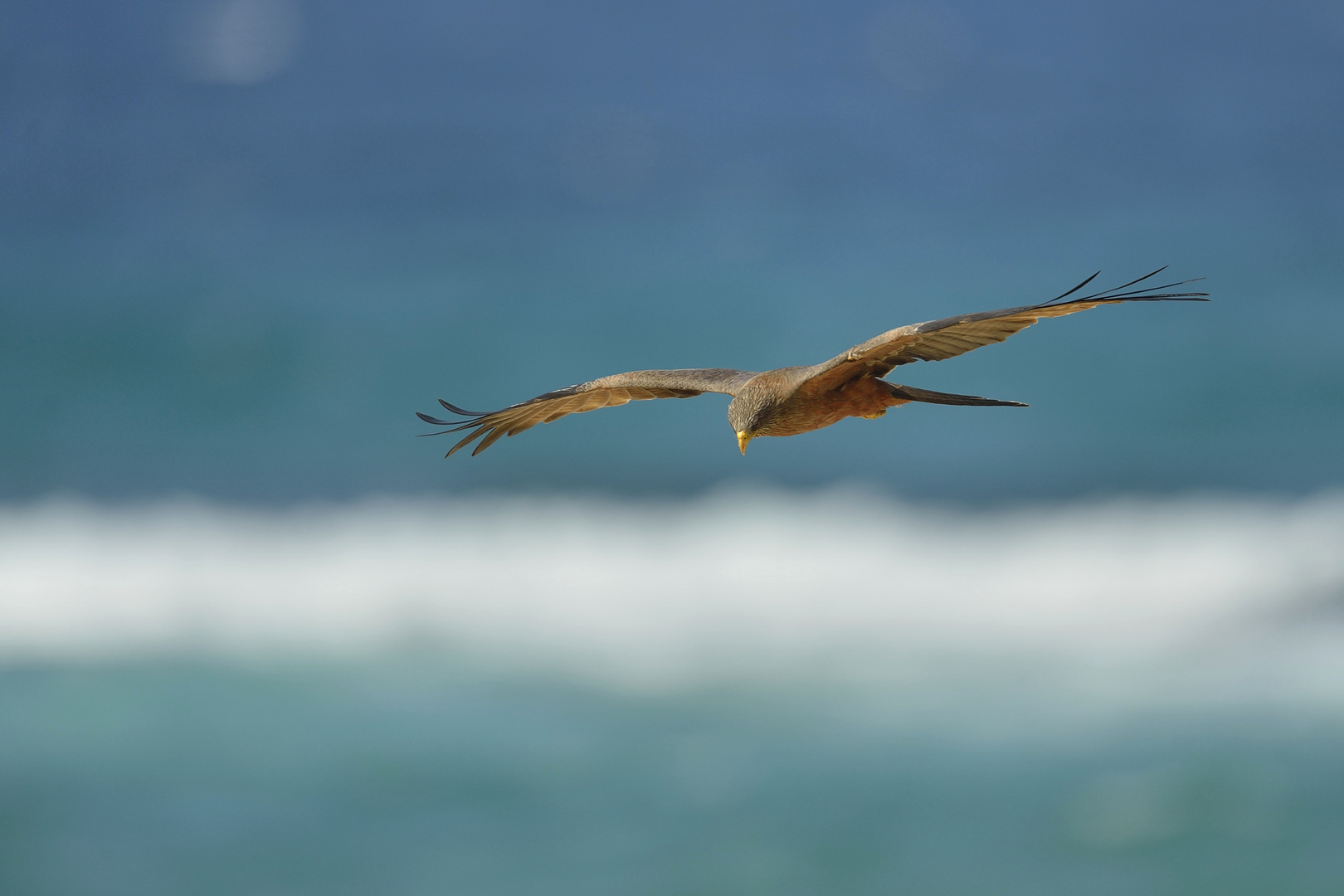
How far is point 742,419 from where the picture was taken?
10336 millimetres

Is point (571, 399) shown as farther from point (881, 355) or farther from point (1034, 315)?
point (1034, 315)

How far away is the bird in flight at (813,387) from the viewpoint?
888 centimetres

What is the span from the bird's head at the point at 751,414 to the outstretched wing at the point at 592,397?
3.54ft

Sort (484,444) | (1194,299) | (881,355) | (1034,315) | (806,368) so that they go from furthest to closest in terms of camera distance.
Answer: (484,444) < (806,368) < (881,355) < (1034,315) < (1194,299)

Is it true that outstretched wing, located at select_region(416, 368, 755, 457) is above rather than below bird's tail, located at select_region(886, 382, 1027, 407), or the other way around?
above

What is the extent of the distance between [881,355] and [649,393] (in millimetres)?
3789

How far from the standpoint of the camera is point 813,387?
10.1m

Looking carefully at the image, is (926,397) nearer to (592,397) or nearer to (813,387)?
(813,387)

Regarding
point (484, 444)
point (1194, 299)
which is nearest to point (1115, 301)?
point (1194, 299)

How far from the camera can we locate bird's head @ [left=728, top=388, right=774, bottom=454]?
1027cm

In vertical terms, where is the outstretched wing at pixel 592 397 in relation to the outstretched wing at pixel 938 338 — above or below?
above

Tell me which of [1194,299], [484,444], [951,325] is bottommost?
[1194,299]

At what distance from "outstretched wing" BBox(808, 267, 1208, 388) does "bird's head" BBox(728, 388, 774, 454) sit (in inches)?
19.2

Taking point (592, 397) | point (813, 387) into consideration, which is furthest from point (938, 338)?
point (592, 397)
